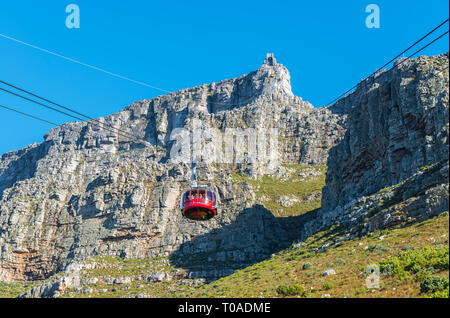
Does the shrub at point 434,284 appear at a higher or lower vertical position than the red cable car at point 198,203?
lower

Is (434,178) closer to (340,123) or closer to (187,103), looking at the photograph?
(340,123)

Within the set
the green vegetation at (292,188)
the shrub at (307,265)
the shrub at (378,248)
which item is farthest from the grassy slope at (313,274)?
the green vegetation at (292,188)

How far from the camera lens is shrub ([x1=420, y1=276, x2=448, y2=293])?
26784 millimetres

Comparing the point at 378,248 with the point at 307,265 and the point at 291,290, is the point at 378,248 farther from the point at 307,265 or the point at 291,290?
the point at 291,290

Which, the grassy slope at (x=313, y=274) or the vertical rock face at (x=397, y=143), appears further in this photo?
the vertical rock face at (x=397, y=143)

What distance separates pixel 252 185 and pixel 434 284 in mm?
96101

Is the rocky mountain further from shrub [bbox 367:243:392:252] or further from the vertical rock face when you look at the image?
shrub [bbox 367:243:392:252]

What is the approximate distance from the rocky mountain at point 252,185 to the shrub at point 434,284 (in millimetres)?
20462

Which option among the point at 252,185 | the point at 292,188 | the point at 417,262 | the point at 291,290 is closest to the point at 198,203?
the point at 291,290

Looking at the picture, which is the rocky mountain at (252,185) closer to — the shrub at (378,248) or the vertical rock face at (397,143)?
the vertical rock face at (397,143)

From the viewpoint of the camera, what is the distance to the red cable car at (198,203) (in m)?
44.7

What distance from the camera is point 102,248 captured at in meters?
106

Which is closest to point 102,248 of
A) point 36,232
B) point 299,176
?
point 36,232
